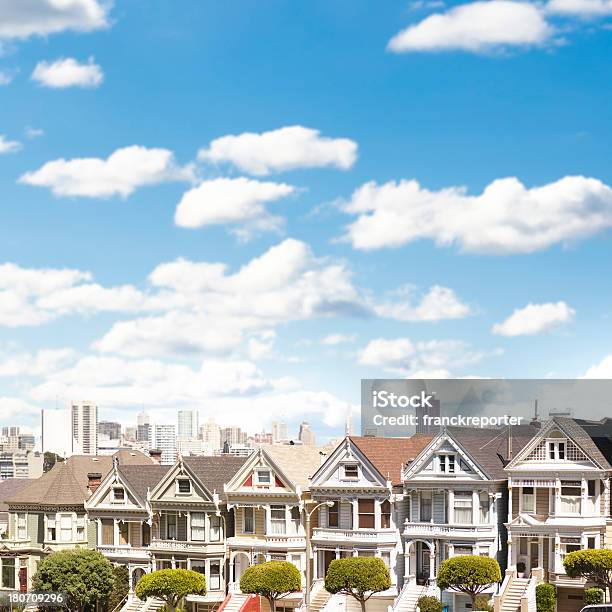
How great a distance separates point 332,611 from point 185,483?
1281 cm

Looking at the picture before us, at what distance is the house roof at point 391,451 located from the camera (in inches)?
2968

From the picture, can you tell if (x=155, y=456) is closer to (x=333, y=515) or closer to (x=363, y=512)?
(x=333, y=515)

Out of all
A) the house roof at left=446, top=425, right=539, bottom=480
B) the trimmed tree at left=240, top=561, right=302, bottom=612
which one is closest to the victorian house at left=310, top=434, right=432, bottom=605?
the trimmed tree at left=240, top=561, right=302, bottom=612

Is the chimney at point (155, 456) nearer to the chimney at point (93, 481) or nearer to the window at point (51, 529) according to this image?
the chimney at point (93, 481)

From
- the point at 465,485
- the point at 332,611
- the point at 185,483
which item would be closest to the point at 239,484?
the point at 185,483

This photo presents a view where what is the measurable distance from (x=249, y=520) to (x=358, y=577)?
10.1 meters

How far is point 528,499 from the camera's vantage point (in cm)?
7125

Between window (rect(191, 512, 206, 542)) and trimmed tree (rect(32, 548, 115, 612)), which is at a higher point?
window (rect(191, 512, 206, 542))

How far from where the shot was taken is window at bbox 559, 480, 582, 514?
7000 cm

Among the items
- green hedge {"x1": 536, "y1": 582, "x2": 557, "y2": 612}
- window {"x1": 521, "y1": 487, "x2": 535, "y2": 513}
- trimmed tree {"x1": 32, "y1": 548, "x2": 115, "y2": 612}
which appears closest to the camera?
green hedge {"x1": 536, "y1": 582, "x2": 557, "y2": 612}

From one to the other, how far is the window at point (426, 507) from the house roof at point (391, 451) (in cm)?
178

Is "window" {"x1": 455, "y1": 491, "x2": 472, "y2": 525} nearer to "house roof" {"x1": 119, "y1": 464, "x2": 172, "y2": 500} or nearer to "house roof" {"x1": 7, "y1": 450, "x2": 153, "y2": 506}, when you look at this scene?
"house roof" {"x1": 119, "y1": 464, "x2": 172, "y2": 500}

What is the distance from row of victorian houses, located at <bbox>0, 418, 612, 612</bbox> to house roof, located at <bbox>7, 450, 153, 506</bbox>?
212 mm

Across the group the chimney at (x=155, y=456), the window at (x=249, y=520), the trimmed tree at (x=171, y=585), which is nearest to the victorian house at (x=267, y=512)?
the window at (x=249, y=520)
